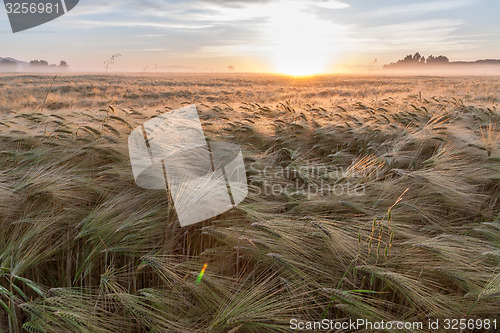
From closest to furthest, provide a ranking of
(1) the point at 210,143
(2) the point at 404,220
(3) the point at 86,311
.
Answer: (3) the point at 86,311
(2) the point at 404,220
(1) the point at 210,143

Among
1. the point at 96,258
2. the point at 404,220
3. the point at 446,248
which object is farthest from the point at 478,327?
the point at 96,258

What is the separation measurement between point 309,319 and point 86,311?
0.97m

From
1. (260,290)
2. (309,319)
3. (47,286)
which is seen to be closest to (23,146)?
(47,286)

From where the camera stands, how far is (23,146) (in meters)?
3.02

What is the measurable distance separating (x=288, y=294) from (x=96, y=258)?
1.05 metres

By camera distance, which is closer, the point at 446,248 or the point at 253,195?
the point at 446,248

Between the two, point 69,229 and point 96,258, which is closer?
point 96,258

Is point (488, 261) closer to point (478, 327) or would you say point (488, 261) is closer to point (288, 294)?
point (478, 327)

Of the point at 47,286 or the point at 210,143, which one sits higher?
the point at 210,143

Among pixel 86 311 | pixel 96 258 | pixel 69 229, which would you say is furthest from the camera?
pixel 69 229

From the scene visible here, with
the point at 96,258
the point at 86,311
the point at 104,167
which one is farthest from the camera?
the point at 104,167

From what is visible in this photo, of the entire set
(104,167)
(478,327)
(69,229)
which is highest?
(104,167)

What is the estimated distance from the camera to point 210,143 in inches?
113

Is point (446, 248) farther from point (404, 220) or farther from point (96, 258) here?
point (96, 258)
